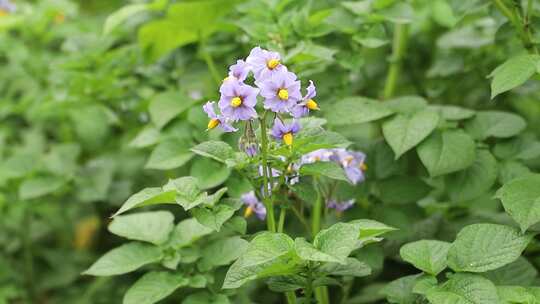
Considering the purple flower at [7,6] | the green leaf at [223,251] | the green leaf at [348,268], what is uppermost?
the purple flower at [7,6]

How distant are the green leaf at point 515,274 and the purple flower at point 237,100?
0.66 m

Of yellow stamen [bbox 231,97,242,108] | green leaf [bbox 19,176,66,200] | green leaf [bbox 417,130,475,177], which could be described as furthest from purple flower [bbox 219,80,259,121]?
green leaf [bbox 19,176,66,200]

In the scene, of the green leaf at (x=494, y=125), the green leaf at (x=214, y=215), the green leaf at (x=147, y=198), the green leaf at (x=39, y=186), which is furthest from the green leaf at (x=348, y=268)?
the green leaf at (x=39, y=186)

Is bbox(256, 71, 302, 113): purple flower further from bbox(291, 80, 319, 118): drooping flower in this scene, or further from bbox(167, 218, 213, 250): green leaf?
bbox(167, 218, 213, 250): green leaf

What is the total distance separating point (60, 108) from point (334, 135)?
1.32 metres

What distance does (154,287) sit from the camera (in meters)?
1.58

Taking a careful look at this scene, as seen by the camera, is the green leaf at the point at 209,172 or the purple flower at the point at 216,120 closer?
the purple flower at the point at 216,120

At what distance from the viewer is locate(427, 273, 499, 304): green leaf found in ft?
4.29

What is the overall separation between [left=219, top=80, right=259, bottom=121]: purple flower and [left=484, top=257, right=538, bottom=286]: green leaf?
25.8 inches

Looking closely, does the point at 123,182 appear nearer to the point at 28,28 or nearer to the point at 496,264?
the point at 28,28

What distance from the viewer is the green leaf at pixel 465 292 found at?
1.31 meters

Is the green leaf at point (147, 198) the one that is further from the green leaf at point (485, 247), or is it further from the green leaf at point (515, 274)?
the green leaf at point (515, 274)

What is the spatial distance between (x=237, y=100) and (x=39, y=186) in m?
1.14

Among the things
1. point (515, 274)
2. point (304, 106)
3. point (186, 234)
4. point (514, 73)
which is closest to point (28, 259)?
point (186, 234)
